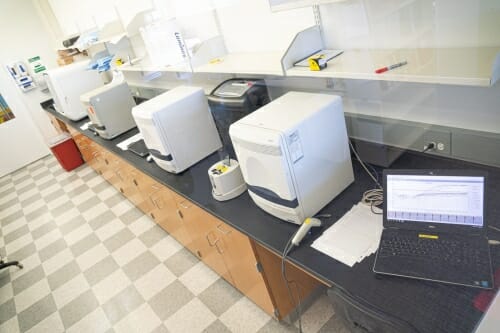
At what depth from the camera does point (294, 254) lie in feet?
4.27

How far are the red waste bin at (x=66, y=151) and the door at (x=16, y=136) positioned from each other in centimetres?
107

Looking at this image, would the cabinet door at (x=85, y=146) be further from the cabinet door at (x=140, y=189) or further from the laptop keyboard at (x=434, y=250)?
the laptop keyboard at (x=434, y=250)

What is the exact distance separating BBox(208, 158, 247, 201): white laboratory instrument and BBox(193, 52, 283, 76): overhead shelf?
50 centimetres

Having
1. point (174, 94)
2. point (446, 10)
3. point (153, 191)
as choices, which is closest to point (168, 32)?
point (174, 94)

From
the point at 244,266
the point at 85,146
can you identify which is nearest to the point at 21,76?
the point at 85,146

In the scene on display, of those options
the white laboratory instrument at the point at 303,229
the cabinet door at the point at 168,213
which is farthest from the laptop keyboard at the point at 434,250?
the cabinet door at the point at 168,213

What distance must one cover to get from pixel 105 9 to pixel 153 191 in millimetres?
1964

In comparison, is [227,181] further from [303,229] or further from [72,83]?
[72,83]

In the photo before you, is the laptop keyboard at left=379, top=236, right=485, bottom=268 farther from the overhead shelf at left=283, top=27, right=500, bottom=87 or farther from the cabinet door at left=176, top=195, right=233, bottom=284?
the cabinet door at left=176, top=195, right=233, bottom=284

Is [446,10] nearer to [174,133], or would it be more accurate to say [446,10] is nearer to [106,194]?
[174,133]

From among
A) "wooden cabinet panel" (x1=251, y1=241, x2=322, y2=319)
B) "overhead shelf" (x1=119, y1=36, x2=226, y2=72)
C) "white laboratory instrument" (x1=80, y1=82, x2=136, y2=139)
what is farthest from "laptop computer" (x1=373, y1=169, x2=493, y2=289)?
"white laboratory instrument" (x1=80, y1=82, x2=136, y2=139)

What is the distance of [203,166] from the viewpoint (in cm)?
219

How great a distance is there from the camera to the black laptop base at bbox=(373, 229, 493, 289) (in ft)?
3.26

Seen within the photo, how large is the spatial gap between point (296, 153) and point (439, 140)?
64 centimetres
